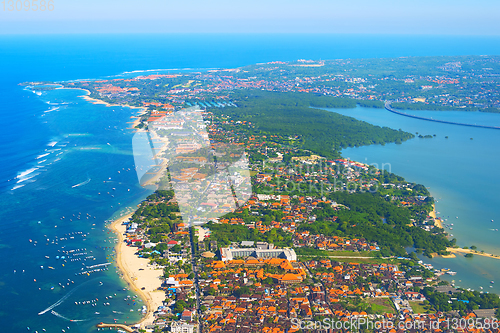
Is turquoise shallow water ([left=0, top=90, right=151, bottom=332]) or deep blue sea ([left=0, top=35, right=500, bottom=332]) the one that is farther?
deep blue sea ([left=0, top=35, right=500, bottom=332])

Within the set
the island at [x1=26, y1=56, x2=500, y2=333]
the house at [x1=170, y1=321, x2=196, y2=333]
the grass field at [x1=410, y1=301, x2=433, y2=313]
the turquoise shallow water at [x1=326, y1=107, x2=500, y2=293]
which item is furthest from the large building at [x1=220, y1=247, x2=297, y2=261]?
the turquoise shallow water at [x1=326, y1=107, x2=500, y2=293]

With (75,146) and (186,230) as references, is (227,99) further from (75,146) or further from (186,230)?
(186,230)

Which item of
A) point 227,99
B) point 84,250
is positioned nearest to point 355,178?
point 84,250

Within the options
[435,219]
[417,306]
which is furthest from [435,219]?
[417,306]

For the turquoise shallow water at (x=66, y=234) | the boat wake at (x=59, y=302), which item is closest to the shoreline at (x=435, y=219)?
the turquoise shallow water at (x=66, y=234)

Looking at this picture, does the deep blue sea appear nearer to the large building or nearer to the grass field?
the grass field
